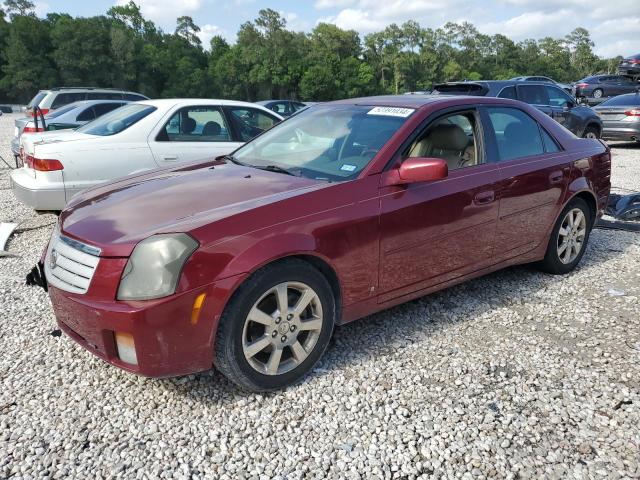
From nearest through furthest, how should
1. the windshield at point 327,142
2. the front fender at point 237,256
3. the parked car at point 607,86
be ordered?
Result: 1. the front fender at point 237,256
2. the windshield at point 327,142
3. the parked car at point 607,86

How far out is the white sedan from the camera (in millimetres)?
5352

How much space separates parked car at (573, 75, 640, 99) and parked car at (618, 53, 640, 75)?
0.70m

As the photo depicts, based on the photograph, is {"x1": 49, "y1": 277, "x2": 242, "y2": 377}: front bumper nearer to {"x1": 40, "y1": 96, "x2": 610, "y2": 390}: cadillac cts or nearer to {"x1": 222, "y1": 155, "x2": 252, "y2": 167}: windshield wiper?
{"x1": 40, "y1": 96, "x2": 610, "y2": 390}: cadillac cts

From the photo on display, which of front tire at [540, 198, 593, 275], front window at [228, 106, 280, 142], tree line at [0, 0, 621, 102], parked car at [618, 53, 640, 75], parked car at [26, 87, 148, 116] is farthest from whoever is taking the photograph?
tree line at [0, 0, 621, 102]

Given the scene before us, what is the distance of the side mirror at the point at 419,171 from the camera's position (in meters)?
3.08

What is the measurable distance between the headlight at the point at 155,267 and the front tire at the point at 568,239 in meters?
3.34

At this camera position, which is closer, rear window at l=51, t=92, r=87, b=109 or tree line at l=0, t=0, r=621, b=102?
rear window at l=51, t=92, r=87, b=109

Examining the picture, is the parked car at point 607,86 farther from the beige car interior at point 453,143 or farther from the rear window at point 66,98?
the beige car interior at point 453,143

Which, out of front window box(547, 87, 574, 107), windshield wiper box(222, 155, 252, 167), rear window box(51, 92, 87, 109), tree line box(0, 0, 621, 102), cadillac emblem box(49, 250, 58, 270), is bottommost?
cadillac emblem box(49, 250, 58, 270)

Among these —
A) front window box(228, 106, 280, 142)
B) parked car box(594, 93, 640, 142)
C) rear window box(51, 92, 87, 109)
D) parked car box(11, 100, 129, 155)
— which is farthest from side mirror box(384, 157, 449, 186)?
rear window box(51, 92, 87, 109)

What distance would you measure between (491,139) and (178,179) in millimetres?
2314

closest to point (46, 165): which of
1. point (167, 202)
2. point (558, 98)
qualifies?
point (167, 202)

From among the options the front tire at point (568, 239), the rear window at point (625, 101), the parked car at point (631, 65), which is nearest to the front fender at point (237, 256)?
the front tire at point (568, 239)

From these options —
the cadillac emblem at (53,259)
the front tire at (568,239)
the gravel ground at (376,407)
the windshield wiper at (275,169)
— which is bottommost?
the gravel ground at (376,407)
